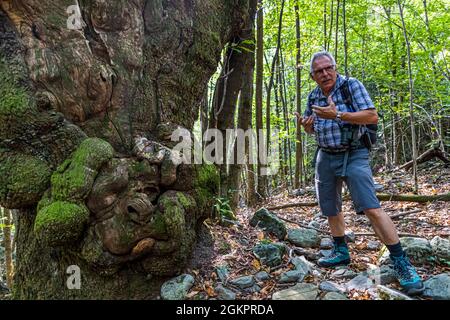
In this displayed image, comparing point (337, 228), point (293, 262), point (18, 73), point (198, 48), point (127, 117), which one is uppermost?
point (198, 48)

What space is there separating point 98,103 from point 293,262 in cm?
313

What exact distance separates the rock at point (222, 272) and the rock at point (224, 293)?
0.15 meters

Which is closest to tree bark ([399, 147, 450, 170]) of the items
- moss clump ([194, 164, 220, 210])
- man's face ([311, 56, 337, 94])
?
man's face ([311, 56, 337, 94])

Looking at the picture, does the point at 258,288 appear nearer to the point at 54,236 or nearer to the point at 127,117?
the point at 54,236

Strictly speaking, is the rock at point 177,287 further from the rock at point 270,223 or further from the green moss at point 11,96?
the green moss at point 11,96

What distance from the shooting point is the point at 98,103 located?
11.6ft

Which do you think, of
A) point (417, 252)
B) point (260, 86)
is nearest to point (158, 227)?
point (417, 252)

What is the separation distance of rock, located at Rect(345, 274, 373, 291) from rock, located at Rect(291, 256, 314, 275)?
0.50m

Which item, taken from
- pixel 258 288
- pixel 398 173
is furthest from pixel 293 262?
pixel 398 173

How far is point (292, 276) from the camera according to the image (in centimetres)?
382

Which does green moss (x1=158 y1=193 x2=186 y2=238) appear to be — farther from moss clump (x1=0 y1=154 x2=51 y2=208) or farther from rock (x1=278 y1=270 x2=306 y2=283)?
rock (x1=278 y1=270 x2=306 y2=283)

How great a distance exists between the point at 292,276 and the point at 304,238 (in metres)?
1.18

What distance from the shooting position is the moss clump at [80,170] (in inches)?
121
